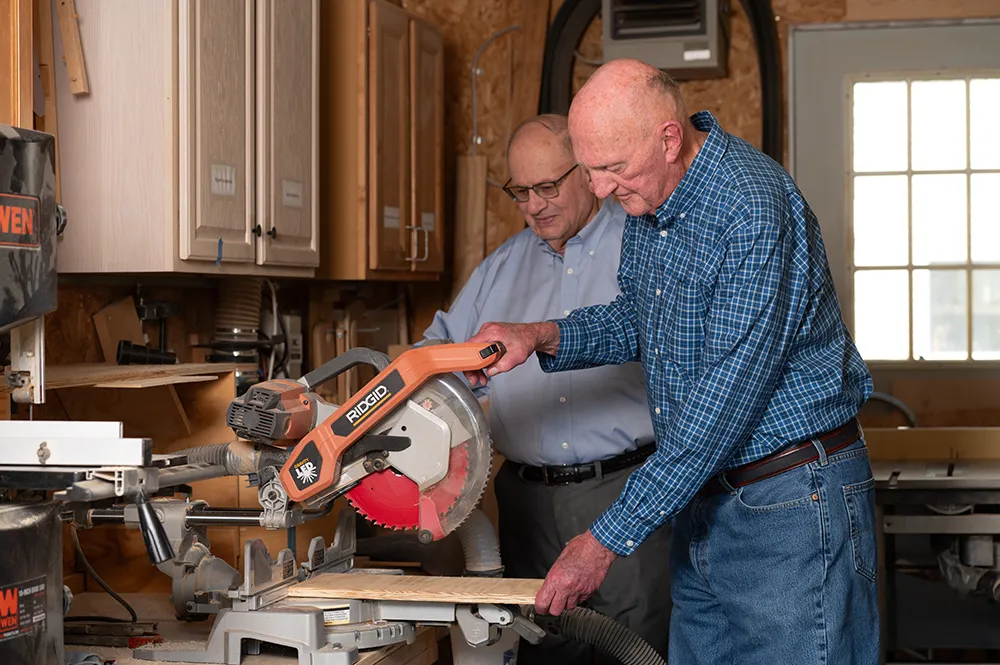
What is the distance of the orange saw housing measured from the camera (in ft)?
6.25

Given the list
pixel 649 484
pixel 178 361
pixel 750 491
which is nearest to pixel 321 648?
pixel 649 484

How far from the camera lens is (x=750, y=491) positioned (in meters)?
2.03

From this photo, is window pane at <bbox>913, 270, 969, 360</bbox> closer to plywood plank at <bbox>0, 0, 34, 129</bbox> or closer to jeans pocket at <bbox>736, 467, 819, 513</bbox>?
jeans pocket at <bbox>736, 467, 819, 513</bbox>

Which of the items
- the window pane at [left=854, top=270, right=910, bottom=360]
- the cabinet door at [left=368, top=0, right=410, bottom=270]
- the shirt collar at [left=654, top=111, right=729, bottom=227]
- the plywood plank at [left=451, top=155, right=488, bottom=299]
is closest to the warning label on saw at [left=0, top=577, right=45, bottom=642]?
the shirt collar at [left=654, top=111, right=729, bottom=227]

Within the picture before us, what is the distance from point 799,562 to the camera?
6.48 ft

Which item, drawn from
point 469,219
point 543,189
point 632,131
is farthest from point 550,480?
point 469,219

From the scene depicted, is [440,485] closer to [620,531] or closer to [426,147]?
[620,531]

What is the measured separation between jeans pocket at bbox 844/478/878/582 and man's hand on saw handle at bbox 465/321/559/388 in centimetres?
64

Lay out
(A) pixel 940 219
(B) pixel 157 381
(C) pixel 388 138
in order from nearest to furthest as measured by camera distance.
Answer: (B) pixel 157 381 → (C) pixel 388 138 → (A) pixel 940 219

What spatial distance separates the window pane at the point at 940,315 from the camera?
4.30 metres

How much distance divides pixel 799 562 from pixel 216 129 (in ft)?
5.17

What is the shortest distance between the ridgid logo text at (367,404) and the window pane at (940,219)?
2976 millimetres

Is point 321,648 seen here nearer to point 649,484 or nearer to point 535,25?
point 649,484

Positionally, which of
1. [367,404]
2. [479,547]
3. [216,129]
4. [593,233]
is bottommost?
[479,547]
